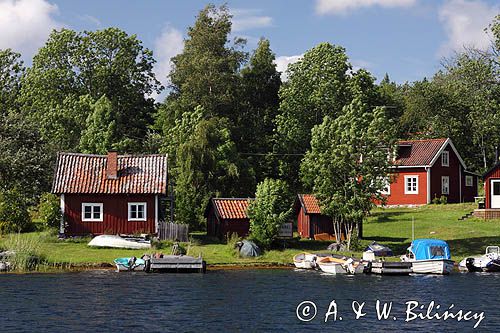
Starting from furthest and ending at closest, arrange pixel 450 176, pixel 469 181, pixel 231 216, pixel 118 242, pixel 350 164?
pixel 469 181 → pixel 450 176 → pixel 231 216 → pixel 350 164 → pixel 118 242

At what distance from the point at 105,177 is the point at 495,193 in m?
33.9

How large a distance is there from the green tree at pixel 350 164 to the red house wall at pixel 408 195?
2289 centimetres

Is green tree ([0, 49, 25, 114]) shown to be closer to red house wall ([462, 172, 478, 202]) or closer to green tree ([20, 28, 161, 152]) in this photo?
green tree ([20, 28, 161, 152])

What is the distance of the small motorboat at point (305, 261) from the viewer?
51.2 meters

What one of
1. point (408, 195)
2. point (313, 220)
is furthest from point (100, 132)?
point (408, 195)

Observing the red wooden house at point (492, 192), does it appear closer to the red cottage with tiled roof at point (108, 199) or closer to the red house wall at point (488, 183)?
the red house wall at point (488, 183)

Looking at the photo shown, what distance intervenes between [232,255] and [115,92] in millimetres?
43594

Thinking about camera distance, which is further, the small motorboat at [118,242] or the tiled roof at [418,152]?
the tiled roof at [418,152]

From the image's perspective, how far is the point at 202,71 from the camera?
281 ft

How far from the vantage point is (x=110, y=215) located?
195 feet

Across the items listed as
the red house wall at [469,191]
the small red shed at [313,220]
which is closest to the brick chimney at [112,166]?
the small red shed at [313,220]

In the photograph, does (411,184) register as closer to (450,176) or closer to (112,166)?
(450,176)

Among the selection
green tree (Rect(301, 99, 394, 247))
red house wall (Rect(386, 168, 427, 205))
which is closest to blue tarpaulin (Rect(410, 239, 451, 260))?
green tree (Rect(301, 99, 394, 247))

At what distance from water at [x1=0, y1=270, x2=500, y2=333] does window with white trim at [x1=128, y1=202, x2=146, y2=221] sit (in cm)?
1214
